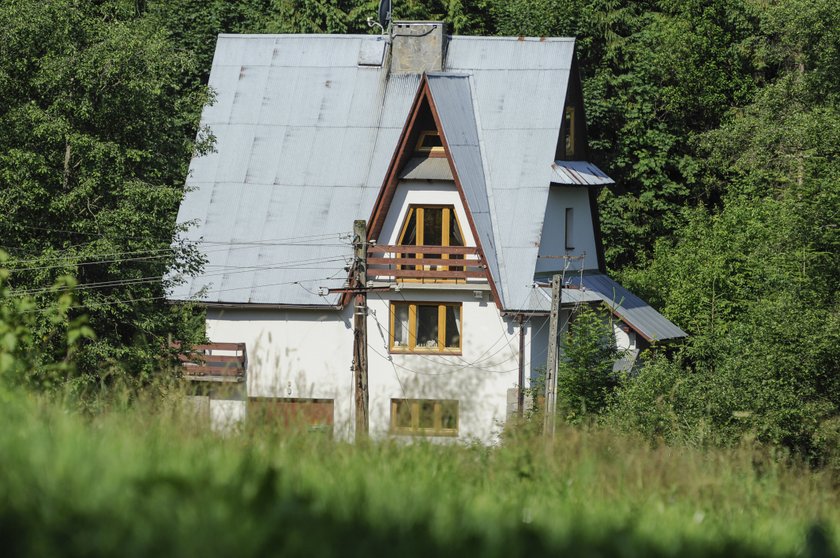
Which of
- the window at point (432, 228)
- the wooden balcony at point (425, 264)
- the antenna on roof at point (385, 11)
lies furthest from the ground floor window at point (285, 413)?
the antenna on roof at point (385, 11)

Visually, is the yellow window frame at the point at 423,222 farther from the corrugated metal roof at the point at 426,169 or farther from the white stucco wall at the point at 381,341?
the white stucco wall at the point at 381,341

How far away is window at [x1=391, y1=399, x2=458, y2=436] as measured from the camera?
6.57 meters

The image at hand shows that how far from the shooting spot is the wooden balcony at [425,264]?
2744cm

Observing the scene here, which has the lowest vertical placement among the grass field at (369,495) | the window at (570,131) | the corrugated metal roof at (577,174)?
the grass field at (369,495)

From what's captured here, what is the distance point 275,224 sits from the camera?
1162 inches

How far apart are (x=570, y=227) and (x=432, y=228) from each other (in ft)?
15.5

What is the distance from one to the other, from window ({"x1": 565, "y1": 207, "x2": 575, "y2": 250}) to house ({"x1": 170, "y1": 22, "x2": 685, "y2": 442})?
0.21ft

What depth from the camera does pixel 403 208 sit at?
28.6 metres

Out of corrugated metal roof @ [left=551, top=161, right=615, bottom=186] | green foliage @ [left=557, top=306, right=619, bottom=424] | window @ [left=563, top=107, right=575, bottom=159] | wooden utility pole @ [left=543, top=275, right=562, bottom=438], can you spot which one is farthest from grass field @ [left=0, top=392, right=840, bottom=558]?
window @ [left=563, top=107, right=575, bottom=159]

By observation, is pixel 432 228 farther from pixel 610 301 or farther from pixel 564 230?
pixel 610 301

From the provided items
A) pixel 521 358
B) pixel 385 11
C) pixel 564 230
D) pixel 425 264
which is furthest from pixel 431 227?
pixel 385 11

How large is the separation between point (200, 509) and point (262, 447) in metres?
1.93

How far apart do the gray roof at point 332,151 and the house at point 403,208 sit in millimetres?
47

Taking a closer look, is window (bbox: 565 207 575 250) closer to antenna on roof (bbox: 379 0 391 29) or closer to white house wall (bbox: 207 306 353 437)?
white house wall (bbox: 207 306 353 437)
